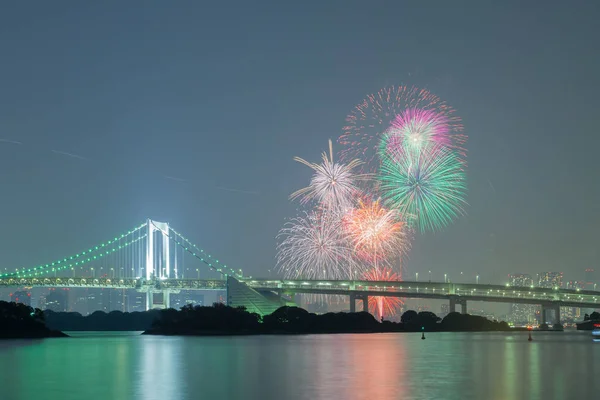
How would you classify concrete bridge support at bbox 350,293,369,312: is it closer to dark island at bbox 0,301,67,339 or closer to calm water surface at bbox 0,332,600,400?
dark island at bbox 0,301,67,339

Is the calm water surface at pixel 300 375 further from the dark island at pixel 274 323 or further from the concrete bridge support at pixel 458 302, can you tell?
the concrete bridge support at pixel 458 302

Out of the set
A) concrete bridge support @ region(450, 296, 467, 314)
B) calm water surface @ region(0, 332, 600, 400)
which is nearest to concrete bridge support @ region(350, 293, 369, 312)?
Result: concrete bridge support @ region(450, 296, 467, 314)

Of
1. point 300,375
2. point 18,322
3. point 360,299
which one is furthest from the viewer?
point 360,299

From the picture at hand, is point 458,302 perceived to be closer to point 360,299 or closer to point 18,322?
point 360,299

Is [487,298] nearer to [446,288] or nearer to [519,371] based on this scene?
[446,288]

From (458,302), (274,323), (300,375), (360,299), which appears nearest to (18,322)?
(274,323)

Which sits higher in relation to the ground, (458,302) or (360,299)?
(360,299)
